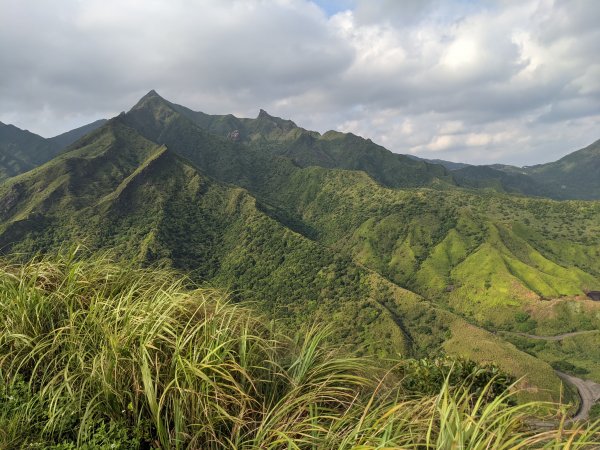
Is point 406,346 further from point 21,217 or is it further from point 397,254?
point 21,217

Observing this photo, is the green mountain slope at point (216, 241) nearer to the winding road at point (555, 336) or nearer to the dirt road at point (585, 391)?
the dirt road at point (585, 391)

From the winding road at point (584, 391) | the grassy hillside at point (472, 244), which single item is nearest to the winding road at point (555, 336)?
the grassy hillside at point (472, 244)

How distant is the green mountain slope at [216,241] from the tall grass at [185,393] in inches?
2969

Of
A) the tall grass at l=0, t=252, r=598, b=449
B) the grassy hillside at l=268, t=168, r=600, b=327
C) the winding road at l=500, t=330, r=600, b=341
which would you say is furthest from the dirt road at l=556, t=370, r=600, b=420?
the tall grass at l=0, t=252, r=598, b=449

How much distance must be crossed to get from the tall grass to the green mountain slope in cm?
7542

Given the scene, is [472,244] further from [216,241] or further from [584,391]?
[216,241]

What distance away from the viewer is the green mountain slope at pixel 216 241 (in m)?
87.1

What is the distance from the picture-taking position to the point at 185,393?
12.8ft

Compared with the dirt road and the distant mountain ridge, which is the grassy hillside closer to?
the distant mountain ridge

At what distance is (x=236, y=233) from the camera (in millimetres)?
132000

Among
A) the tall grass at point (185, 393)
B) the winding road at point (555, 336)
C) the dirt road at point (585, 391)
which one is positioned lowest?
the dirt road at point (585, 391)

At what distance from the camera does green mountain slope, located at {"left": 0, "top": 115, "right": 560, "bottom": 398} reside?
8712cm

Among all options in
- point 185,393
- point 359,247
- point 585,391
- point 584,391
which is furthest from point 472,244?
point 185,393

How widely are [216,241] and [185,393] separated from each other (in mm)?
129922
